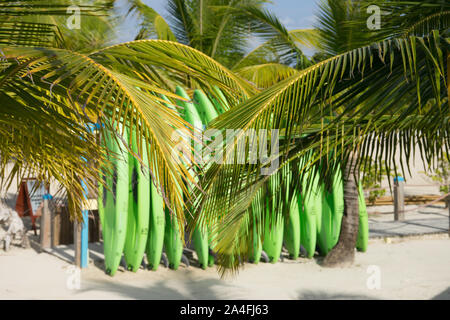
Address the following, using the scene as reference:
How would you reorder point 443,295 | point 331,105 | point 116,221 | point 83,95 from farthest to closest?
point 116,221
point 443,295
point 331,105
point 83,95

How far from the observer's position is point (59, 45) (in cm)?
289

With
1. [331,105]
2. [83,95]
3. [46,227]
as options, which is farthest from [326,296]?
[46,227]

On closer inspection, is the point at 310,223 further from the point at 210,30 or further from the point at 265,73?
the point at 210,30

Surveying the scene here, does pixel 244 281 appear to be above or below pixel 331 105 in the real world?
below

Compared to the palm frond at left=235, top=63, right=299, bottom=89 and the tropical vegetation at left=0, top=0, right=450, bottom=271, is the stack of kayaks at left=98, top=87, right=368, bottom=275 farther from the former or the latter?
the tropical vegetation at left=0, top=0, right=450, bottom=271

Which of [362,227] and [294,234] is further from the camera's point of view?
[362,227]

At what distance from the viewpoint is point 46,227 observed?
702cm

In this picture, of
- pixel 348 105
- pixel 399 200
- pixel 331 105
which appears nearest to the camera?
pixel 331 105

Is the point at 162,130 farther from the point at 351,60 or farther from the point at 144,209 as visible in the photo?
the point at 144,209

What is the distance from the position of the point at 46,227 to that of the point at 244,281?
10.2 ft

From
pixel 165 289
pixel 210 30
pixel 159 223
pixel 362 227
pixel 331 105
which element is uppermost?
pixel 210 30

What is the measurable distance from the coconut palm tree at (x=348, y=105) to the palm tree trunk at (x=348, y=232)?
3.44 meters

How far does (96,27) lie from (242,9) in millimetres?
5998
